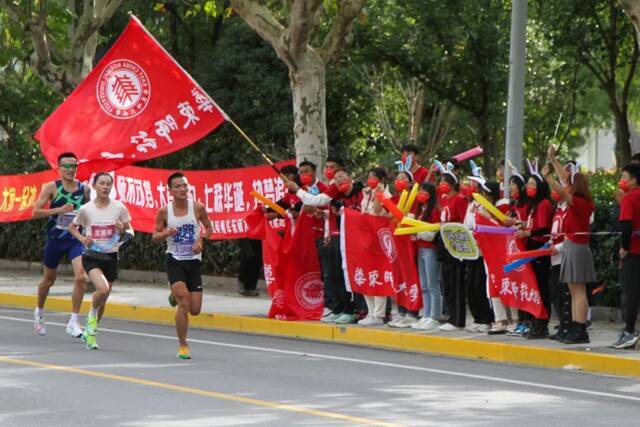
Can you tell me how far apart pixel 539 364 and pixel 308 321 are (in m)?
4.03

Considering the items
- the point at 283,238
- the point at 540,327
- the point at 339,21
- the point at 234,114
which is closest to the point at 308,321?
the point at 283,238

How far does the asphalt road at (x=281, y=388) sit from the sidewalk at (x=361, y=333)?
0.39 meters

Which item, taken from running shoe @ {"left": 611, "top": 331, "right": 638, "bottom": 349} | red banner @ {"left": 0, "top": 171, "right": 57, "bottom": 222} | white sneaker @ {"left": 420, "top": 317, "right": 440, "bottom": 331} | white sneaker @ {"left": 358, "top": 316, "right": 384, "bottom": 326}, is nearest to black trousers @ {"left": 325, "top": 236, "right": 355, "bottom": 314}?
white sneaker @ {"left": 358, "top": 316, "right": 384, "bottom": 326}

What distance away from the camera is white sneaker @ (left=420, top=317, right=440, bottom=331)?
16141 mm

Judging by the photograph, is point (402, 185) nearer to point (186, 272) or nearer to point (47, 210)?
point (186, 272)

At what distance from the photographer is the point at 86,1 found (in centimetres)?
2438

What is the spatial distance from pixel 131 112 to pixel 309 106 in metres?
2.95

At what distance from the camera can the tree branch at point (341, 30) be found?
19656mm

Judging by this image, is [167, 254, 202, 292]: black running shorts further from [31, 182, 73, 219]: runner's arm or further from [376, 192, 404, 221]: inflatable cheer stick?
[376, 192, 404, 221]: inflatable cheer stick

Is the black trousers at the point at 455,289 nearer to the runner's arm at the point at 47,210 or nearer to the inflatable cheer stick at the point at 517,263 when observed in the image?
the inflatable cheer stick at the point at 517,263

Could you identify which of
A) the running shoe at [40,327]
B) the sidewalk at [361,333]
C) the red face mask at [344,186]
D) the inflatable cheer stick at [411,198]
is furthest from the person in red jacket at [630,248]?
the running shoe at [40,327]

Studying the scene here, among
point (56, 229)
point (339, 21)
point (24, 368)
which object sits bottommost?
point (24, 368)

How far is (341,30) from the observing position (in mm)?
20000

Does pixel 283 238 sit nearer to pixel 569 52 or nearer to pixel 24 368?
pixel 24 368
